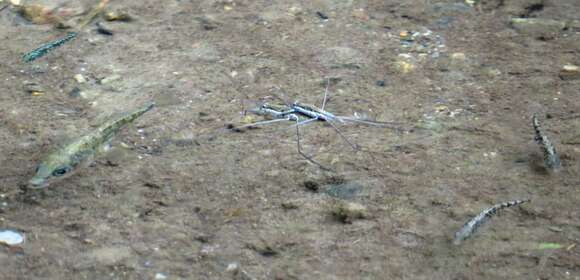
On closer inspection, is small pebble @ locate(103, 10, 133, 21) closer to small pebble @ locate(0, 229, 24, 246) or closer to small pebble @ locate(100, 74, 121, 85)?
small pebble @ locate(100, 74, 121, 85)

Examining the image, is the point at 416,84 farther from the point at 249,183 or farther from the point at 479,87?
the point at 249,183

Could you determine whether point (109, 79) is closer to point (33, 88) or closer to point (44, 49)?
point (33, 88)

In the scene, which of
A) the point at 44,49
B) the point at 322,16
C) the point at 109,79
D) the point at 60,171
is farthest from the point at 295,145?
the point at 44,49

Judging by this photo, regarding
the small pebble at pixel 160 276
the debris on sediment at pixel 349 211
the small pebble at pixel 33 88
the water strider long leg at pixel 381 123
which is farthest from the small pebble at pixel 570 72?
the small pebble at pixel 33 88

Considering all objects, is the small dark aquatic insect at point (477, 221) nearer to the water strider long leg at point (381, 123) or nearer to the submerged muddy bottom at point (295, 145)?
the submerged muddy bottom at point (295, 145)

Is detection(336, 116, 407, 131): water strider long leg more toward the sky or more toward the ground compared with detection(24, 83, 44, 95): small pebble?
more toward the sky

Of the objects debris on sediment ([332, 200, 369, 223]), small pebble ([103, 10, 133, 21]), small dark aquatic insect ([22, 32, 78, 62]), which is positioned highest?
debris on sediment ([332, 200, 369, 223])

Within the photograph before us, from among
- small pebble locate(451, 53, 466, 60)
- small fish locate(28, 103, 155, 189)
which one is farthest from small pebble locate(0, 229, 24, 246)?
small pebble locate(451, 53, 466, 60)
